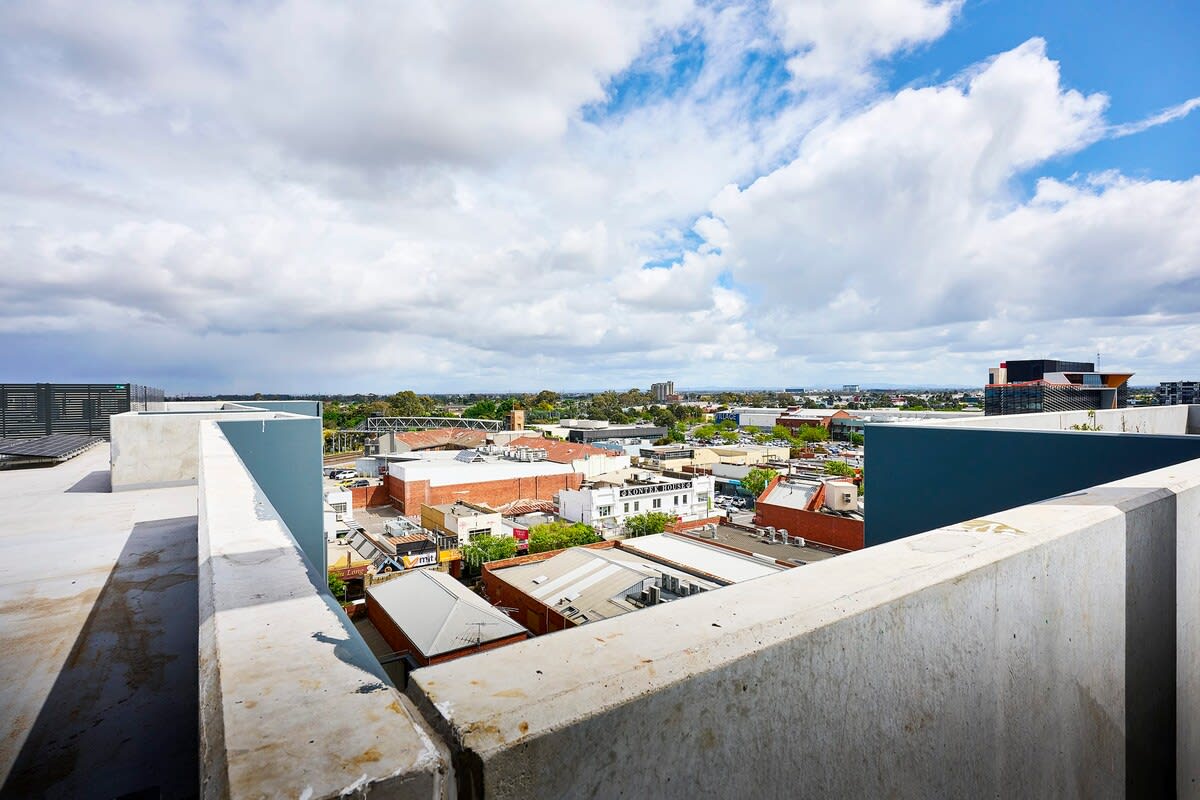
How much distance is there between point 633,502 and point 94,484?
19.3m

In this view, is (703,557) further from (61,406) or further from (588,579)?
(61,406)

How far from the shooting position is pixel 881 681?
1.11 m

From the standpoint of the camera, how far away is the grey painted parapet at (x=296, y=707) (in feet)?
1.91

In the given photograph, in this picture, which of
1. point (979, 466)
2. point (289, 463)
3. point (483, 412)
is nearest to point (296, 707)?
point (289, 463)

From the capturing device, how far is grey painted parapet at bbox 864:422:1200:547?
3.46m

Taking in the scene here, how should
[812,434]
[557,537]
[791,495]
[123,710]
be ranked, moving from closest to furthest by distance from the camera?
[123,710] → [557,537] → [791,495] → [812,434]

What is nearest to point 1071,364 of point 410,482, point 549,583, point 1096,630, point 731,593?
point 549,583

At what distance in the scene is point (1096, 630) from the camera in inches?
64.5

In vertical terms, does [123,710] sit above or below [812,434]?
above

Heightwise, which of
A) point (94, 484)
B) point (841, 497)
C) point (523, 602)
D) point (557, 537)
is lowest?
point (557, 537)

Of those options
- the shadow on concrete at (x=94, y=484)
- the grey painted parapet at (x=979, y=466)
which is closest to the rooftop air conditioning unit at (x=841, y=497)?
the grey painted parapet at (x=979, y=466)

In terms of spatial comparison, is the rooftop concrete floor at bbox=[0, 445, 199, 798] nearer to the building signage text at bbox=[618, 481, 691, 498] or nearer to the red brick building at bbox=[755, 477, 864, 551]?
the red brick building at bbox=[755, 477, 864, 551]

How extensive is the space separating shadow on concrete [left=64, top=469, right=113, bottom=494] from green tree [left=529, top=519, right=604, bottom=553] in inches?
547

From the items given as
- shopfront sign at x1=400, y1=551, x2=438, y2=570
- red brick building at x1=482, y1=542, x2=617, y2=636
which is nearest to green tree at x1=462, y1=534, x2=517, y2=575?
shopfront sign at x1=400, y1=551, x2=438, y2=570
